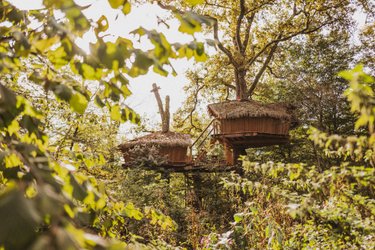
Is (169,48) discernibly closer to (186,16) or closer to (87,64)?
(186,16)

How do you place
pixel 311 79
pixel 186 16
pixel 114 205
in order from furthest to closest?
pixel 311 79, pixel 114 205, pixel 186 16

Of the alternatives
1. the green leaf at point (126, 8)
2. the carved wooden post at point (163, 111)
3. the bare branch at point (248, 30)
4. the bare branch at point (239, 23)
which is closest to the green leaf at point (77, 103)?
the green leaf at point (126, 8)

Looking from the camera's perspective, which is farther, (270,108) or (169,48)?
(270,108)

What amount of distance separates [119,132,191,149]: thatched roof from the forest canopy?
829 millimetres

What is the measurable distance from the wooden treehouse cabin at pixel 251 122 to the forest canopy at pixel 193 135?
0.97 meters

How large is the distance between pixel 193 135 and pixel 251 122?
6.96 meters

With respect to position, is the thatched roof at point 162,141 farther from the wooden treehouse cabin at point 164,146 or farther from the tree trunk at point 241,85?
the tree trunk at point 241,85

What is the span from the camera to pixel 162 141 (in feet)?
47.9

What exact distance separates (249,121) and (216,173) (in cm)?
226

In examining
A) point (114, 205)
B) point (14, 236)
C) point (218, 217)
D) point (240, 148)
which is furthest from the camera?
point (240, 148)

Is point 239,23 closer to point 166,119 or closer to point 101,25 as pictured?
point 166,119

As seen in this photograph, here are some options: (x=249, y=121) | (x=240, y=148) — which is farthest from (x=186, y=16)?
(x=240, y=148)

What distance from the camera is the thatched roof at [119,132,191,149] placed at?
14312mm

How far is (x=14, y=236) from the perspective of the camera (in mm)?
708
